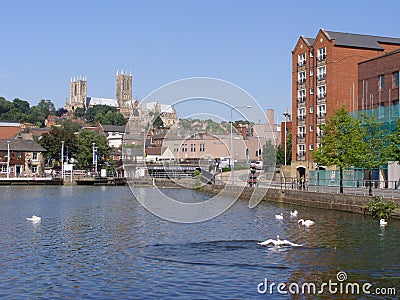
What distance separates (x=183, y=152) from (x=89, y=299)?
66.4 ft

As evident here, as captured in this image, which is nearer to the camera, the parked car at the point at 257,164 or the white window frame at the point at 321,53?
the parked car at the point at 257,164

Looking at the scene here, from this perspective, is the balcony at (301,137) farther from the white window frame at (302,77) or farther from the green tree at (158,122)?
the green tree at (158,122)

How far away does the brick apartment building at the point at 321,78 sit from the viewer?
284ft

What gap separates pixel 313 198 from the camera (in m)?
54.5

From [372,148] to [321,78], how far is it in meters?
37.3

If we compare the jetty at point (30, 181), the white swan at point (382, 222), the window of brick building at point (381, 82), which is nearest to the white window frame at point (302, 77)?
the window of brick building at point (381, 82)

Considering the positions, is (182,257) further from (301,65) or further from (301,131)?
(301,65)

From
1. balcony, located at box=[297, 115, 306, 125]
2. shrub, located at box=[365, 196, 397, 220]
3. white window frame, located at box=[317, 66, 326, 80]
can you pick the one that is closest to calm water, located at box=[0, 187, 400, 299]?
shrub, located at box=[365, 196, 397, 220]

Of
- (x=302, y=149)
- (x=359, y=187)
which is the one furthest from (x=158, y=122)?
(x=302, y=149)

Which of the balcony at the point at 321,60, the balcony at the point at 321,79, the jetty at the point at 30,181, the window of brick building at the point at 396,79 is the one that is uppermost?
the balcony at the point at 321,60

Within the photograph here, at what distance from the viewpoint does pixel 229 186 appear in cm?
5344
